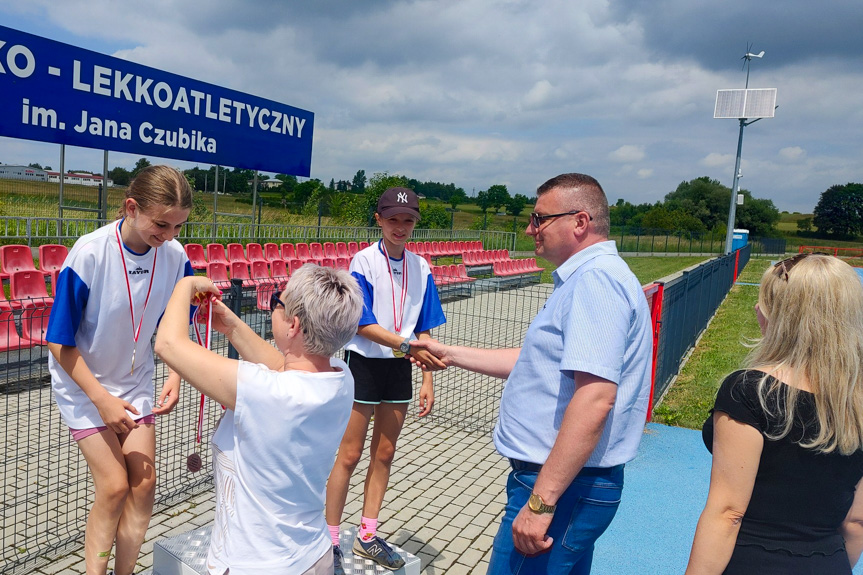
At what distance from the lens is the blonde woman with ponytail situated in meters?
1.74

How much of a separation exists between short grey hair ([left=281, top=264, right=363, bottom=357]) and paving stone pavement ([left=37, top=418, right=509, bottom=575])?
231 cm

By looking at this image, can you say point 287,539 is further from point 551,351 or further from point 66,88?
point 66,88

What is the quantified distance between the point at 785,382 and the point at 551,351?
27.5 inches

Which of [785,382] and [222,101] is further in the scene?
[222,101]

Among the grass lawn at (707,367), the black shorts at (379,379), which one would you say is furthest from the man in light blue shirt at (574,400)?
the black shorts at (379,379)

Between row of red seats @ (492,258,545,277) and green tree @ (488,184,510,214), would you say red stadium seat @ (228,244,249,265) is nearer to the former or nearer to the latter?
row of red seats @ (492,258,545,277)

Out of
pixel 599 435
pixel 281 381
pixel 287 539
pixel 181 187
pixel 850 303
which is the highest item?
pixel 181 187

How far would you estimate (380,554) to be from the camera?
3326 mm

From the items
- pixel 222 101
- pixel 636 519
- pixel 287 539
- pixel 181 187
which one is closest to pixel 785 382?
pixel 287 539

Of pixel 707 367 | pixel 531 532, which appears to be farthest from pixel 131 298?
pixel 707 367

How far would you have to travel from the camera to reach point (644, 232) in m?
53.0

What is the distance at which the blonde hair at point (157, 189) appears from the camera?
103 inches

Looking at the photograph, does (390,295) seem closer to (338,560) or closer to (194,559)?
(338,560)

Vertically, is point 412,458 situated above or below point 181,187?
below
